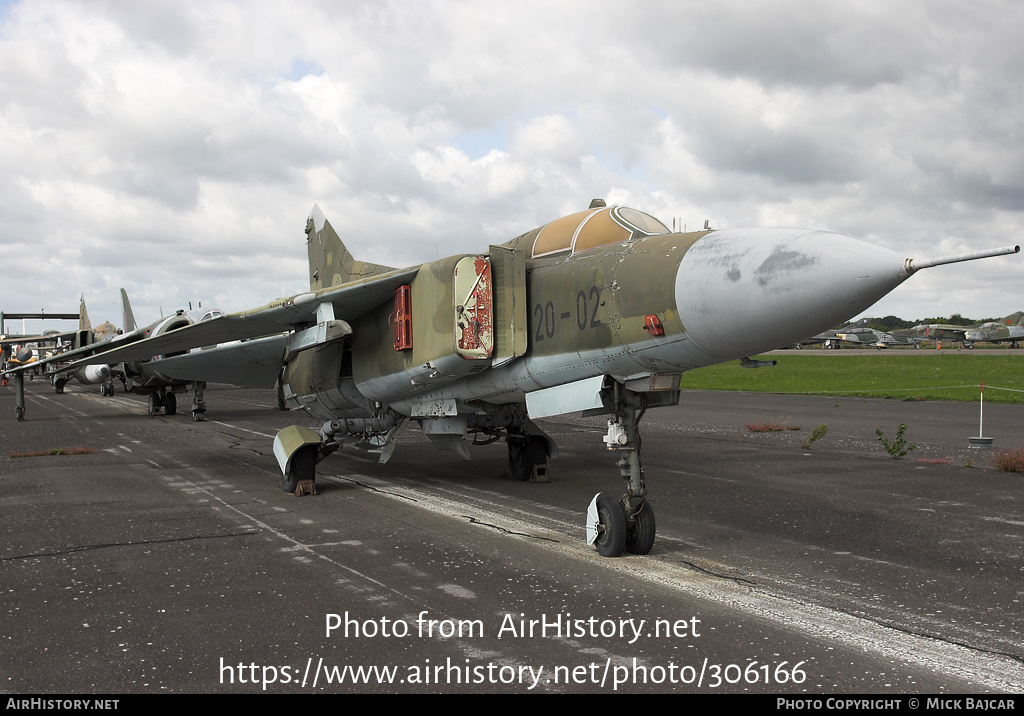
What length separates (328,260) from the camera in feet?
47.8

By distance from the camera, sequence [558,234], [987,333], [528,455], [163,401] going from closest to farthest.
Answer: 1. [558,234]
2. [528,455]
3. [163,401]
4. [987,333]

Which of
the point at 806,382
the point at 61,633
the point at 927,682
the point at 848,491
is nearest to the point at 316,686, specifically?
the point at 61,633

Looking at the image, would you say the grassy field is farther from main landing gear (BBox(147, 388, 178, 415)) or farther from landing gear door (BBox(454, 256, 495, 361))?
main landing gear (BBox(147, 388, 178, 415))

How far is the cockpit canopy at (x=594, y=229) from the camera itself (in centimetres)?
715

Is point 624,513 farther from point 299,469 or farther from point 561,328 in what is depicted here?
point 299,469

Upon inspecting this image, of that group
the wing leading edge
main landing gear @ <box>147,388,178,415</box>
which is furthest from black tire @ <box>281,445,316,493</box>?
main landing gear @ <box>147,388,178,415</box>

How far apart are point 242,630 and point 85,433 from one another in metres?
17.3

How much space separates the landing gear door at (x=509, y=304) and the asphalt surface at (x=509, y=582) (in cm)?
191

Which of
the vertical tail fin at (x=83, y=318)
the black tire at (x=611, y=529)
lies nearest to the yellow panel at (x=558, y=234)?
the black tire at (x=611, y=529)

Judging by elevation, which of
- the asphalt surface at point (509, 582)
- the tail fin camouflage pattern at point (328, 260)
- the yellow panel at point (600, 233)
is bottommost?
the asphalt surface at point (509, 582)

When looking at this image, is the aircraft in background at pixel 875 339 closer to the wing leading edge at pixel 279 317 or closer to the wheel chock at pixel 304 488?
the wing leading edge at pixel 279 317

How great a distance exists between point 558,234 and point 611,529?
3042 mm

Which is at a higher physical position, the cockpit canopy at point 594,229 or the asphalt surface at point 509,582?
the cockpit canopy at point 594,229

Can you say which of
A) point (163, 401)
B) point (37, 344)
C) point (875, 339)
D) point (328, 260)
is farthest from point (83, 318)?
point (875, 339)
